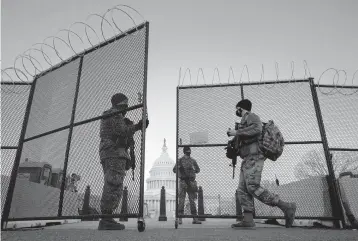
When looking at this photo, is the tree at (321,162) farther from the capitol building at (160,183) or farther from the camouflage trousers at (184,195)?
the capitol building at (160,183)

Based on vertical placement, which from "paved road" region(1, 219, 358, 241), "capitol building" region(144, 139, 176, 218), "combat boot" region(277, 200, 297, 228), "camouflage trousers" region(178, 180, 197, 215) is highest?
"capitol building" region(144, 139, 176, 218)

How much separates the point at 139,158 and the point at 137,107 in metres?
0.65

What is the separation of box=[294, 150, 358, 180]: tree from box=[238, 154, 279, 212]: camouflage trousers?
3.86 feet

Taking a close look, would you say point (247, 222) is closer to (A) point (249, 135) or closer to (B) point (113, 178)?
(A) point (249, 135)

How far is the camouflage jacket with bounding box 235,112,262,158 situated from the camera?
362 cm

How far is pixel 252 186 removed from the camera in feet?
11.3

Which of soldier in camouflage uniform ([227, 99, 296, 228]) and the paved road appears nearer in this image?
the paved road

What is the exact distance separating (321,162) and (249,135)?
1616mm

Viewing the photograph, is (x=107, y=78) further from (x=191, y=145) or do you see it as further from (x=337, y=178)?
(x=337, y=178)

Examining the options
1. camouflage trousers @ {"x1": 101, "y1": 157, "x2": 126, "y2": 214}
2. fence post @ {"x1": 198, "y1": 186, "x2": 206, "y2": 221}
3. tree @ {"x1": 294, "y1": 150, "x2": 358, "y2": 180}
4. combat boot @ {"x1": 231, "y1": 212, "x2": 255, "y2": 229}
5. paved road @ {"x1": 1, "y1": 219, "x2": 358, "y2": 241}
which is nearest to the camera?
paved road @ {"x1": 1, "y1": 219, "x2": 358, "y2": 241}

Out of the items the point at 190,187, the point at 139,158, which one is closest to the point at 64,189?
the point at 139,158

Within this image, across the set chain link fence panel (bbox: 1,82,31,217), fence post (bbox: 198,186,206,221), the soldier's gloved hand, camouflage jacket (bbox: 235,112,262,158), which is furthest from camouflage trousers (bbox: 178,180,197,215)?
chain link fence panel (bbox: 1,82,31,217)

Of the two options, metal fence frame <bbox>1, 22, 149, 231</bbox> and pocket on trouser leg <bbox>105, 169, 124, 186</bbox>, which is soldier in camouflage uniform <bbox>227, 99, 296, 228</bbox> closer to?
metal fence frame <bbox>1, 22, 149, 231</bbox>

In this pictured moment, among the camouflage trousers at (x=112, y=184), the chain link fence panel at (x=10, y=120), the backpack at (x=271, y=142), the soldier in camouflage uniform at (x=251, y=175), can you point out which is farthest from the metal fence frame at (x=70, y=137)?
the backpack at (x=271, y=142)
